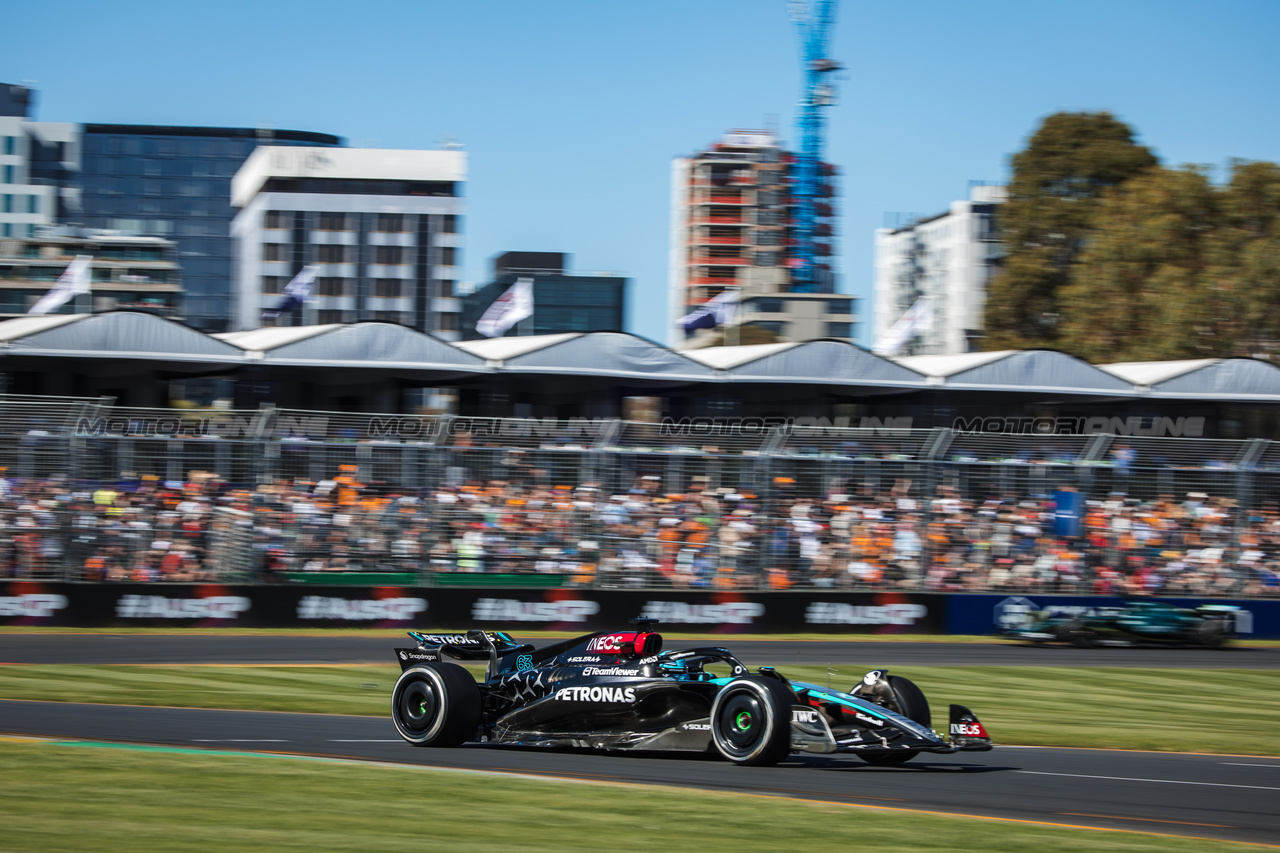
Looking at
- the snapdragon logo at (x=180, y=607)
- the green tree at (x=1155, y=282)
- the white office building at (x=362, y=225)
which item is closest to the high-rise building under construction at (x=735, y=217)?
the white office building at (x=362, y=225)

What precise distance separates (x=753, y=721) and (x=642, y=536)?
12.9 m

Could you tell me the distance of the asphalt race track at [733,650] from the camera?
1698 cm

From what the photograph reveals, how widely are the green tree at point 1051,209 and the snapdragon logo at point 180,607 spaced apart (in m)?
33.0

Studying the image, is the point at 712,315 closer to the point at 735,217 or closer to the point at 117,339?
the point at 117,339

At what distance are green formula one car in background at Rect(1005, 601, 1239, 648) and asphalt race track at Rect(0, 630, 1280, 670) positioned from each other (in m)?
0.18

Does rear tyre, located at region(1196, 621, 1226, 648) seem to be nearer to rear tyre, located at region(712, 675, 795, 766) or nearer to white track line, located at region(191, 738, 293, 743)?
rear tyre, located at region(712, 675, 795, 766)

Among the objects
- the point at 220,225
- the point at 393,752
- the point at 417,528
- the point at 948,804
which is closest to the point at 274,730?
the point at 393,752

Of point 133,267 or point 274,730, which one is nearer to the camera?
point 274,730

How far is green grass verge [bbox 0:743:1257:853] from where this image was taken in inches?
237

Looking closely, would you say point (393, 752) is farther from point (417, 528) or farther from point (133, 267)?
point (133, 267)

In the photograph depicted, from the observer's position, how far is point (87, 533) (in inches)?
768

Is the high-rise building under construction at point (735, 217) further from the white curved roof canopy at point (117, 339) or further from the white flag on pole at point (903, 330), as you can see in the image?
the white curved roof canopy at point (117, 339)

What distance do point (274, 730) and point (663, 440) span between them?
479 inches

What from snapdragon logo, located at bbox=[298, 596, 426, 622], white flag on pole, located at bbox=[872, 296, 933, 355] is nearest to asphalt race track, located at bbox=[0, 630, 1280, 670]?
snapdragon logo, located at bbox=[298, 596, 426, 622]
